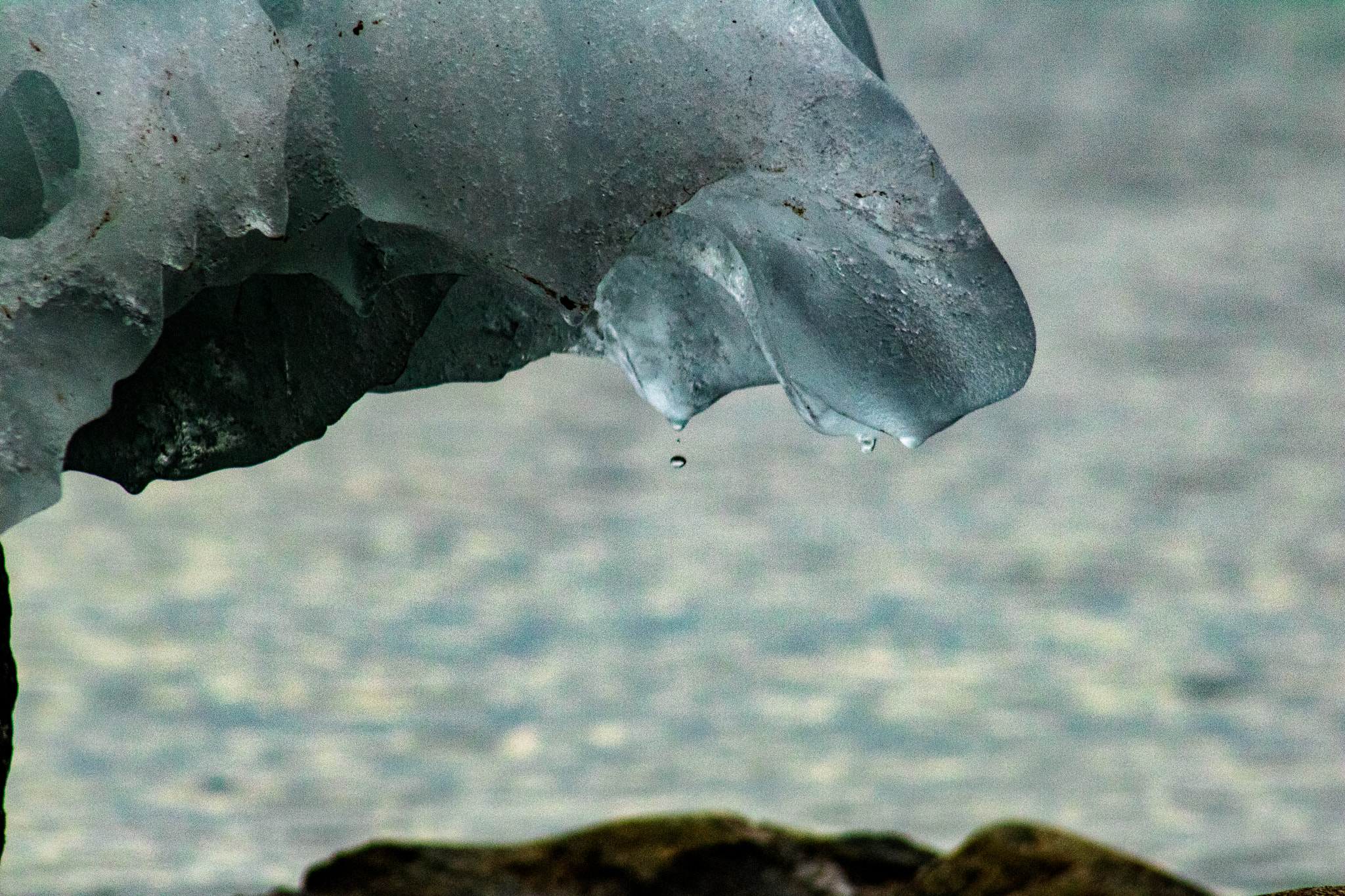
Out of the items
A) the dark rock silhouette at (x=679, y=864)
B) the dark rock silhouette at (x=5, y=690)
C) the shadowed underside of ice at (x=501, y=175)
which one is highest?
the shadowed underside of ice at (x=501, y=175)

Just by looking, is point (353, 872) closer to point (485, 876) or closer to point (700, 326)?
point (485, 876)

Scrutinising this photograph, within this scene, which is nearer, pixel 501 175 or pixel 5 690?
pixel 501 175

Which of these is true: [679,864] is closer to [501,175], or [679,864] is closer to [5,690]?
[5,690]

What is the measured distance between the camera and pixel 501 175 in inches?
39.0

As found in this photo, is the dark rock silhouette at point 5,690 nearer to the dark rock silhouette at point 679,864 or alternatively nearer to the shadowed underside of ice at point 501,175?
the shadowed underside of ice at point 501,175

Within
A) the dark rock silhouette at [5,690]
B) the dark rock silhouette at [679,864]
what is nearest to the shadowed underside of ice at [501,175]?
the dark rock silhouette at [5,690]

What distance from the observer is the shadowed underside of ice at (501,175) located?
97cm

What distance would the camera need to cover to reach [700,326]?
109 cm

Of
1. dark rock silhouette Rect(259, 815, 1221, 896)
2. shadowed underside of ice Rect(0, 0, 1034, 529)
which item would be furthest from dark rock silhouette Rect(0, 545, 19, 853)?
dark rock silhouette Rect(259, 815, 1221, 896)

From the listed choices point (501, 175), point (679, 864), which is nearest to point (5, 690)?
point (501, 175)

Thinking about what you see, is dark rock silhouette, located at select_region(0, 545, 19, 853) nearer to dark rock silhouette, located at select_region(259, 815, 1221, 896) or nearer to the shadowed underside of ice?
the shadowed underside of ice

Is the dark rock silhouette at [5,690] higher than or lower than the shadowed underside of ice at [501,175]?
lower

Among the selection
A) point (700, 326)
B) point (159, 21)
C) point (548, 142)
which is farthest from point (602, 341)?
point (159, 21)

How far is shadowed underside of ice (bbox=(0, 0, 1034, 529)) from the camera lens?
3.18 ft
